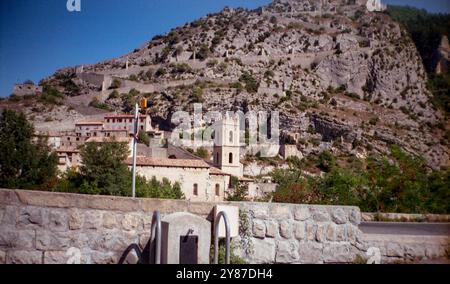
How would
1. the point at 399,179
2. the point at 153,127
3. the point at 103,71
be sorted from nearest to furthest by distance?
the point at 399,179 < the point at 153,127 < the point at 103,71

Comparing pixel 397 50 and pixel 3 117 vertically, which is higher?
pixel 397 50

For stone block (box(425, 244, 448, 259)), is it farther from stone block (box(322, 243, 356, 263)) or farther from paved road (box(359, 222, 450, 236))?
stone block (box(322, 243, 356, 263))

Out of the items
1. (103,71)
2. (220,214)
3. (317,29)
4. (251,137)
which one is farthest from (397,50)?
(220,214)

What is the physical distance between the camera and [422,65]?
6556 cm

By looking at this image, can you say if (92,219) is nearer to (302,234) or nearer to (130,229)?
(130,229)

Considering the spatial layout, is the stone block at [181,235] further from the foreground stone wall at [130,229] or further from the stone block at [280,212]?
the stone block at [280,212]

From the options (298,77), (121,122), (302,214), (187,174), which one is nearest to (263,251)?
(302,214)

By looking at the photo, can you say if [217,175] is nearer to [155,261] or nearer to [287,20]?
[155,261]

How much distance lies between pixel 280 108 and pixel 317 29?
88.7 ft

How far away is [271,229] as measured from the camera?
11.9 feet

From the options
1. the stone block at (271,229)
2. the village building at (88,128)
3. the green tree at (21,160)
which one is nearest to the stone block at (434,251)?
the stone block at (271,229)

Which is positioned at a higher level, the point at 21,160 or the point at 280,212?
the point at 21,160

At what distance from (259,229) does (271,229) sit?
102 millimetres

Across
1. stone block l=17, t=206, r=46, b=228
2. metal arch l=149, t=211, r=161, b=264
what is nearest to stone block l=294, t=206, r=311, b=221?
metal arch l=149, t=211, r=161, b=264
